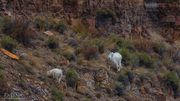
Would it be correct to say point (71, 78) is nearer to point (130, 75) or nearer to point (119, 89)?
point (119, 89)

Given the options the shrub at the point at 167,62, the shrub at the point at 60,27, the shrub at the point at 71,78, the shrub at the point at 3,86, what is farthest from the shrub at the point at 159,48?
the shrub at the point at 3,86

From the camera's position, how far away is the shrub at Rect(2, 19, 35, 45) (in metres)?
22.2

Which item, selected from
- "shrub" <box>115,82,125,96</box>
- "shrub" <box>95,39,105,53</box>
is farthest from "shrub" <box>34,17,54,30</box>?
"shrub" <box>115,82,125,96</box>

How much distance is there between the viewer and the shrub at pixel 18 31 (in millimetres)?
22234

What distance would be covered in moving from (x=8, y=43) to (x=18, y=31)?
63.8 inches

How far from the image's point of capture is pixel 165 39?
105 feet

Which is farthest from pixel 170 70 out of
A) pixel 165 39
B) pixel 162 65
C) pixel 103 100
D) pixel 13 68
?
pixel 13 68

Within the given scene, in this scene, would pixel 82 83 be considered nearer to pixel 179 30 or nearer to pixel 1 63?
pixel 1 63

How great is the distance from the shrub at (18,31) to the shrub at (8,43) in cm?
86

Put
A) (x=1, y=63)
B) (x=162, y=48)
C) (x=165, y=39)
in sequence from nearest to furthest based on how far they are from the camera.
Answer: (x=1, y=63) < (x=162, y=48) < (x=165, y=39)

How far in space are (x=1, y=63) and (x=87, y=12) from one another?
31.5 ft

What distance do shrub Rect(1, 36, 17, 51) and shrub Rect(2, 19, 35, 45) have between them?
86 centimetres

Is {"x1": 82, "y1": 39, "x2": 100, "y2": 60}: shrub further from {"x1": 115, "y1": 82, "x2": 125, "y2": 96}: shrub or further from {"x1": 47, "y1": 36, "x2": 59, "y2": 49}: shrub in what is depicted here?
{"x1": 115, "y1": 82, "x2": 125, "y2": 96}: shrub

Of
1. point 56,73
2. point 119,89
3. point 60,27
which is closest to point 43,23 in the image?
point 60,27
